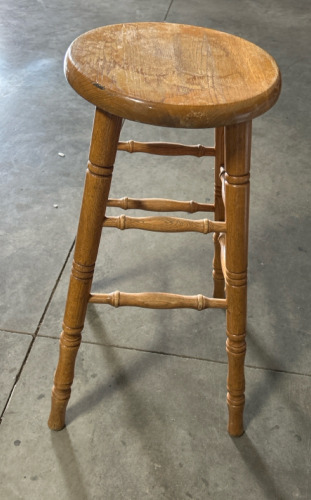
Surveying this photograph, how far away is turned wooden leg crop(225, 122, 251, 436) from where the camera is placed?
126 cm

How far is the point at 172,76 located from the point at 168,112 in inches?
5.9

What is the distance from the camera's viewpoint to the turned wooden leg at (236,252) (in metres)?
1.26

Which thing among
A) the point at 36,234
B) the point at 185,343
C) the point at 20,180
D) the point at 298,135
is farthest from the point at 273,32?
the point at 185,343

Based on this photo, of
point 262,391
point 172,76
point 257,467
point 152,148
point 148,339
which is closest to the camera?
point 172,76

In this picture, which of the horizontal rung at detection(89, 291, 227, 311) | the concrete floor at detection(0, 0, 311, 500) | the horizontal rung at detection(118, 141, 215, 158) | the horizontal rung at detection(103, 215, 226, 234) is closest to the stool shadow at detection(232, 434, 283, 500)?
the concrete floor at detection(0, 0, 311, 500)

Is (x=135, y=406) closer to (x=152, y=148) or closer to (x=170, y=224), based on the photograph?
(x=170, y=224)

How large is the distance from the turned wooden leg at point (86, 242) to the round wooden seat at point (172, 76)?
102 mm

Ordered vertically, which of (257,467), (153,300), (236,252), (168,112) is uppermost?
(168,112)

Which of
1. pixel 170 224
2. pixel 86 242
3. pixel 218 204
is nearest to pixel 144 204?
pixel 170 224

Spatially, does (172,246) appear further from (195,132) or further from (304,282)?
(195,132)

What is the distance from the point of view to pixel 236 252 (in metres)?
1.38

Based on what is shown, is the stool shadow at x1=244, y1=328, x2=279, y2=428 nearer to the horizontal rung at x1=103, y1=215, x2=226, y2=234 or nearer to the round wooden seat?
the horizontal rung at x1=103, y1=215, x2=226, y2=234

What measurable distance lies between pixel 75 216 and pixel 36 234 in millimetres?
206

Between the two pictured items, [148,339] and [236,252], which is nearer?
[236,252]
